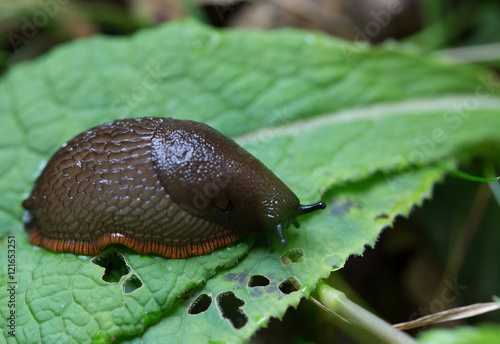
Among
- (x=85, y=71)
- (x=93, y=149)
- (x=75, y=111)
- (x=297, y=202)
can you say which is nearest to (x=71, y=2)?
(x=85, y=71)

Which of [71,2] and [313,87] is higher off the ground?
[313,87]

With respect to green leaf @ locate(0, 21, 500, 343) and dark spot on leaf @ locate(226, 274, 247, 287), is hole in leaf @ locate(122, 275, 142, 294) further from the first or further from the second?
dark spot on leaf @ locate(226, 274, 247, 287)

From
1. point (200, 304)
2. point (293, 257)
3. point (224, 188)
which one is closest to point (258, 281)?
point (293, 257)

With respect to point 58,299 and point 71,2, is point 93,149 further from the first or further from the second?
point 71,2

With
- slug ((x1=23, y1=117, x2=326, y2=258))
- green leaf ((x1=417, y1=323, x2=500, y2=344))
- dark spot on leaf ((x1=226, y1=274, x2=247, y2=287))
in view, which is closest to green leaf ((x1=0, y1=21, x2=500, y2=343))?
dark spot on leaf ((x1=226, y1=274, x2=247, y2=287))

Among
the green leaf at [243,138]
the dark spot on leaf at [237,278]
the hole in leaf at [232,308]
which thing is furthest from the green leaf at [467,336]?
the dark spot on leaf at [237,278]

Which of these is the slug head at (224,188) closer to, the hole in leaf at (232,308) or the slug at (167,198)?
the slug at (167,198)

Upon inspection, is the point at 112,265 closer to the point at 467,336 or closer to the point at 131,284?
the point at 131,284
